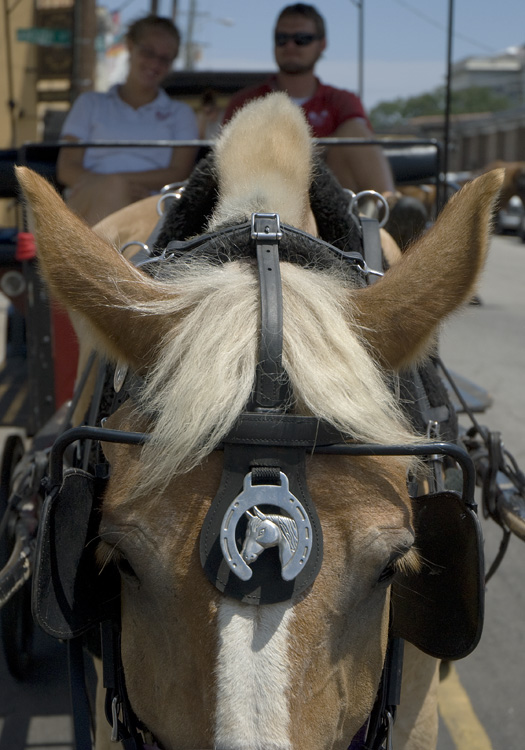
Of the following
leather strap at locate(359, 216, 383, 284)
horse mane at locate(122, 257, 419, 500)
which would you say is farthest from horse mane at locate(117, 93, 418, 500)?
leather strap at locate(359, 216, 383, 284)

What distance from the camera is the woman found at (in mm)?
3902

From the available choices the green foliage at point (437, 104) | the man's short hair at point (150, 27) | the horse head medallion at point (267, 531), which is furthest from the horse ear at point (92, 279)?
the green foliage at point (437, 104)

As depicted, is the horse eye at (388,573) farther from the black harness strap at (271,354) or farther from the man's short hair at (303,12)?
the man's short hair at (303,12)

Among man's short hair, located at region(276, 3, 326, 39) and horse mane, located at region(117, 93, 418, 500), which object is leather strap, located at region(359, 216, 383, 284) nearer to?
horse mane, located at region(117, 93, 418, 500)

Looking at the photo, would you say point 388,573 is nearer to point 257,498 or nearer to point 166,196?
point 257,498

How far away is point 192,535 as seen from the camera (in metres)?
1.35

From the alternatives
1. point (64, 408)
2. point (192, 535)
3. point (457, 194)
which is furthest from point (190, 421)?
Answer: point (64, 408)

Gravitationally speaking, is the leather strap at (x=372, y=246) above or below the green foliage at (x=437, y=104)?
below

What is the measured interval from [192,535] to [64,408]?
213cm

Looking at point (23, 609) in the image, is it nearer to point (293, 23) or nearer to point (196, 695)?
point (196, 695)

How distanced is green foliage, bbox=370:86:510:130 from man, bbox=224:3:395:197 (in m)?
70.5

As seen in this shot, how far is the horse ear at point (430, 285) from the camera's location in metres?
1.45

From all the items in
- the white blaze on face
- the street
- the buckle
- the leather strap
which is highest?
the buckle

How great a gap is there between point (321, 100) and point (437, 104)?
289 feet
